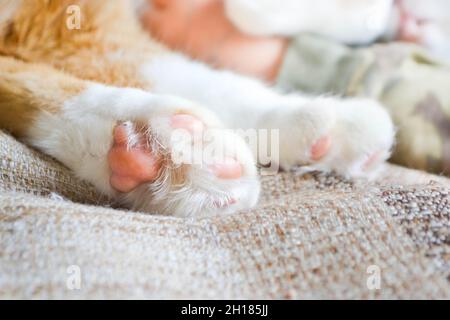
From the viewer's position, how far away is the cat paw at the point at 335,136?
30.2 inches

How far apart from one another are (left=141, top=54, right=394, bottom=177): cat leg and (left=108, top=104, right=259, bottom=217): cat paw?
142 millimetres

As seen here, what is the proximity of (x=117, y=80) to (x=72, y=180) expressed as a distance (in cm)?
23

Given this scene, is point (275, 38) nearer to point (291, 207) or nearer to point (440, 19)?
point (440, 19)

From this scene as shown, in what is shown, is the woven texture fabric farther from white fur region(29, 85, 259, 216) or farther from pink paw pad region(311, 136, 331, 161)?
pink paw pad region(311, 136, 331, 161)

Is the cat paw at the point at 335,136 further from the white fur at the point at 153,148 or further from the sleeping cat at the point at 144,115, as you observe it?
the white fur at the point at 153,148

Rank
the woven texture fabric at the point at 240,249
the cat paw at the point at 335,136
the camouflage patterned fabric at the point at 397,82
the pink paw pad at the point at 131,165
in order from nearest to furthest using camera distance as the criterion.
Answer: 1. the woven texture fabric at the point at 240,249
2. the pink paw pad at the point at 131,165
3. the cat paw at the point at 335,136
4. the camouflage patterned fabric at the point at 397,82

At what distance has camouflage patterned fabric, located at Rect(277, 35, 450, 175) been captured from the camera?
0.93 meters

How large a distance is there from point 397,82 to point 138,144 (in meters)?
0.55

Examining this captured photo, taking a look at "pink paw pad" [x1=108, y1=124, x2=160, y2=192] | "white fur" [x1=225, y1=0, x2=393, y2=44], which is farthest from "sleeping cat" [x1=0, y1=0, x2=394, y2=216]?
"white fur" [x1=225, y1=0, x2=393, y2=44]

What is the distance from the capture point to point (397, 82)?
3.27 ft

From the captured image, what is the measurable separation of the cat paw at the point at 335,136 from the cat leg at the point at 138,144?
0.10 m

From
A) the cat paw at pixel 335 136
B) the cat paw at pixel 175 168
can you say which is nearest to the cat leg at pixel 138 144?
the cat paw at pixel 175 168

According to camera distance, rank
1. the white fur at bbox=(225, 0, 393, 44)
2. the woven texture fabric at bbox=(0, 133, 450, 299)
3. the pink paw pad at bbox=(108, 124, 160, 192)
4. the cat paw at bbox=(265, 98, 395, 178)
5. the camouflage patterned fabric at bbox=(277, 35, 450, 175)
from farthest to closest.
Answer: the white fur at bbox=(225, 0, 393, 44), the camouflage patterned fabric at bbox=(277, 35, 450, 175), the cat paw at bbox=(265, 98, 395, 178), the pink paw pad at bbox=(108, 124, 160, 192), the woven texture fabric at bbox=(0, 133, 450, 299)

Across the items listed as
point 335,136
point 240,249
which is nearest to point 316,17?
point 335,136
